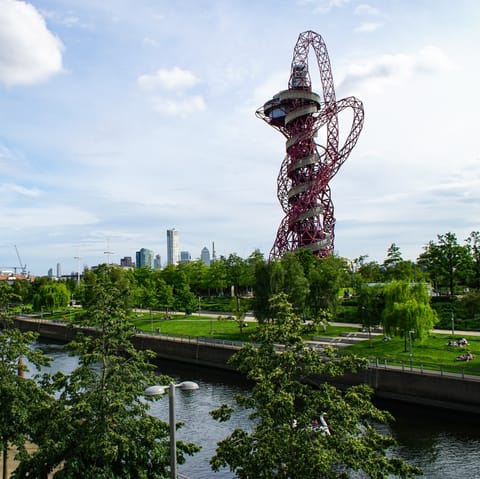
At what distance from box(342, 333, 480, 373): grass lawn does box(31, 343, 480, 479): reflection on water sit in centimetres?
462

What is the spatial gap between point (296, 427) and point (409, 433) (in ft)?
65.3

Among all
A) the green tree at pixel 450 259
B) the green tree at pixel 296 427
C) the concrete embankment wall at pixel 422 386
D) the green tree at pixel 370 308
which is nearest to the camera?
the green tree at pixel 296 427

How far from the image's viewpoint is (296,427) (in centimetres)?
1370

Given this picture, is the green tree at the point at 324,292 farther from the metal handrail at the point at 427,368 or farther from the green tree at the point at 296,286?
the metal handrail at the point at 427,368

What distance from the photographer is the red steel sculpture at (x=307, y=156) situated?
96.2 m

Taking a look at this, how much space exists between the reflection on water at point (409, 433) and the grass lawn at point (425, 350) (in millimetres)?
4616

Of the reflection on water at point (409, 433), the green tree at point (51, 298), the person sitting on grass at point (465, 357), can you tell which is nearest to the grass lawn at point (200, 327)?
the reflection on water at point (409, 433)

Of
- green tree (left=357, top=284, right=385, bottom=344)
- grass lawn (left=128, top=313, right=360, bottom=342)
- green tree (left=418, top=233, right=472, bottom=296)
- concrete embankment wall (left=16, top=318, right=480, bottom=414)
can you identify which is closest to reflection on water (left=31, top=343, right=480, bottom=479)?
concrete embankment wall (left=16, top=318, right=480, bottom=414)

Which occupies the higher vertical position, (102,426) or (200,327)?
(102,426)

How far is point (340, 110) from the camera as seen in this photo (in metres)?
95.2

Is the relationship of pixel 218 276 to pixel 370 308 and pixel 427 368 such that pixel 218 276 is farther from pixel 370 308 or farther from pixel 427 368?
pixel 427 368

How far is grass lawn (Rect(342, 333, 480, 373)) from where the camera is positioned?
3932 centimetres

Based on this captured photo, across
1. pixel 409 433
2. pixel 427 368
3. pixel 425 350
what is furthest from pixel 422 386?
pixel 425 350

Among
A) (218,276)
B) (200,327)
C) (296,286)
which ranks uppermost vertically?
(218,276)
